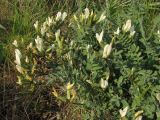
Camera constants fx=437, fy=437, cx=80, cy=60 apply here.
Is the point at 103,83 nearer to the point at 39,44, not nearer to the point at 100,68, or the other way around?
the point at 100,68

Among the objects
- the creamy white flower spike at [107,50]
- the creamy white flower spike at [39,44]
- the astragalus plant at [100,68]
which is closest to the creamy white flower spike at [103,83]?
the astragalus plant at [100,68]

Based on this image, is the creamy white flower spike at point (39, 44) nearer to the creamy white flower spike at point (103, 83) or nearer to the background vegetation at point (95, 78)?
the background vegetation at point (95, 78)

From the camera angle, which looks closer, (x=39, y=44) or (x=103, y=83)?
(x=103, y=83)

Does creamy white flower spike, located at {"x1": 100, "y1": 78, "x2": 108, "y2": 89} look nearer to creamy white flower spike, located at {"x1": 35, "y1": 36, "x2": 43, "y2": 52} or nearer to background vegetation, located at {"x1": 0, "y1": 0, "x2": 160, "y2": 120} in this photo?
background vegetation, located at {"x1": 0, "y1": 0, "x2": 160, "y2": 120}

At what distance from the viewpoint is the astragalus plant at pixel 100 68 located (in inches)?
77.2

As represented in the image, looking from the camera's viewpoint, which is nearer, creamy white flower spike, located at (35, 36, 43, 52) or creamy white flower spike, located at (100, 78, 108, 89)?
creamy white flower spike, located at (100, 78, 108, 89)

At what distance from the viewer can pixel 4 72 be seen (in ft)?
8.24

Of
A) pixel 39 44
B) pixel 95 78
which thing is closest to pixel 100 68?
pixel 95 78

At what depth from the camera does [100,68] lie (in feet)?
6.49

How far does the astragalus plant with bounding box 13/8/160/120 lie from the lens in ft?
6.44

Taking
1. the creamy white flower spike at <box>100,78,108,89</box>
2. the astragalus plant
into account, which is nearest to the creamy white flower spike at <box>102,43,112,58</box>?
the astragalus plant

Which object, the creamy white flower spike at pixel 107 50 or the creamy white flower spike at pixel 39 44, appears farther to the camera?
the creamy white flower spike at pixel 39 44

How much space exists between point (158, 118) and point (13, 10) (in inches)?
54.3

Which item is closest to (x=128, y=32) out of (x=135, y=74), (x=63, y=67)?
(x=135, y=74)
